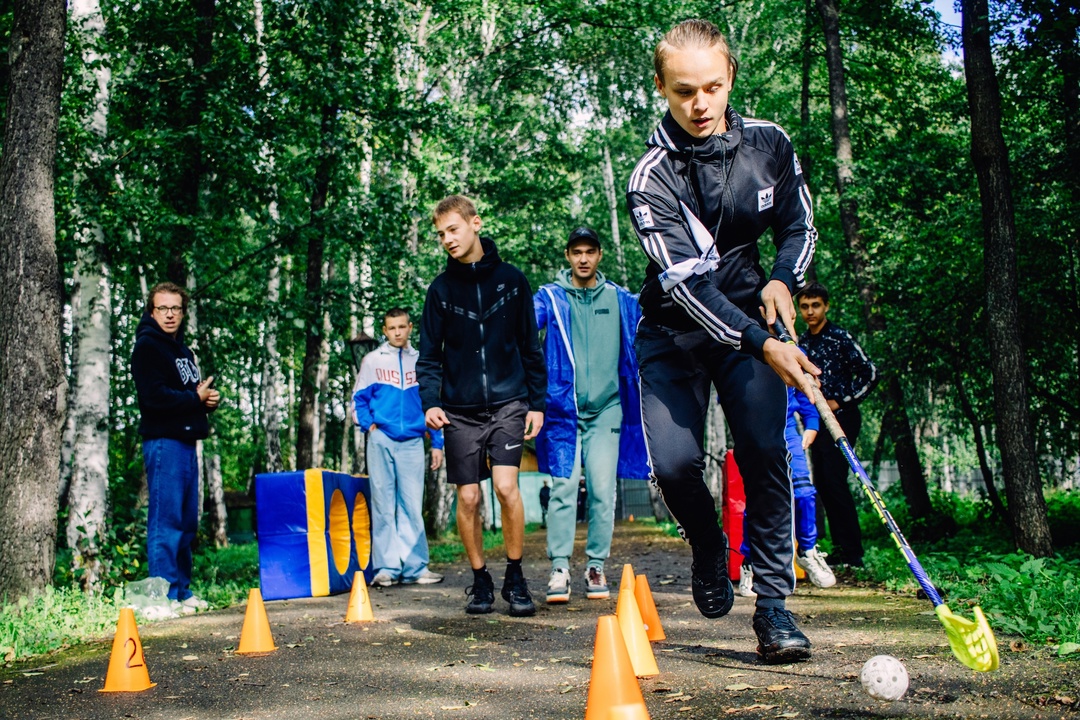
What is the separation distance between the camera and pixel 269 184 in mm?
11703

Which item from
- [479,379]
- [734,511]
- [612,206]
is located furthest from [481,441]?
[612,206]

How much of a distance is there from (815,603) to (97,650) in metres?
4.06

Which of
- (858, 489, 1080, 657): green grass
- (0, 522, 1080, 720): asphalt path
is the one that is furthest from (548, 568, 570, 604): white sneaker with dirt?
(858, 489, 1080, 657): green grass

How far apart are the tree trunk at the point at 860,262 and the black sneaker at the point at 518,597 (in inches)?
207

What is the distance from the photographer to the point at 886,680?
2838mm

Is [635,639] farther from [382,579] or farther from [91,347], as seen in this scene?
[91,347]

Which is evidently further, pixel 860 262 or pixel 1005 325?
pixel 860 262

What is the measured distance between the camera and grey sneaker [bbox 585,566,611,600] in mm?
6484

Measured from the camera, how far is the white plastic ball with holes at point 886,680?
2828mm

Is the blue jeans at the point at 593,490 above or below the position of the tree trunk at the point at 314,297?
below

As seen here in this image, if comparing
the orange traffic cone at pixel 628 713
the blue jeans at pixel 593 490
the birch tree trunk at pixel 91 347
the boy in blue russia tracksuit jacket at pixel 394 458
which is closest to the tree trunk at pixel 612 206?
the birch tree trunk at pixel 91 347

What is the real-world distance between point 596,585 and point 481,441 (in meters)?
1.36

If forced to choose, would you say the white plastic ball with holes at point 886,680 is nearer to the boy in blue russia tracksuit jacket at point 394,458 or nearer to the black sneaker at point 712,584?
the black sneaker at point 712,584

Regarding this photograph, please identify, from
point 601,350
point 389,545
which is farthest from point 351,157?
point 601,350
